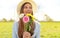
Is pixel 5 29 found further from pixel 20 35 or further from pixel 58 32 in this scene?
pixel 58 32

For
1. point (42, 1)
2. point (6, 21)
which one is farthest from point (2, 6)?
point (42, 1)

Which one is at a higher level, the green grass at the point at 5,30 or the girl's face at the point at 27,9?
the girl's face at the point at 27,9

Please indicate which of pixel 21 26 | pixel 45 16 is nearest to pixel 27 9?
pixel 21 26

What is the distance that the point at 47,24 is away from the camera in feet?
4.53

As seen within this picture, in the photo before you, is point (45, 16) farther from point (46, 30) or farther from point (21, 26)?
point (21, 26)

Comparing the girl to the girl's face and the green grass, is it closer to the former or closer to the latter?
the girl's face

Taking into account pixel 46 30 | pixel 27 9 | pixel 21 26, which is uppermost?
pixel 27 9

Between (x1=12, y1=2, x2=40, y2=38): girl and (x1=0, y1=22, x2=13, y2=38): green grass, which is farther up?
(x1=12, y1=2, x2=40, y2=38): girl

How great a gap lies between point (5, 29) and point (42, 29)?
39cm

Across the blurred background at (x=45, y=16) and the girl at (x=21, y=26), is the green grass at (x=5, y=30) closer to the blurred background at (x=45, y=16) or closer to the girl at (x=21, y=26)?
the blurred background at (x=45, y=16)

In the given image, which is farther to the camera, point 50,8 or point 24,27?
point 50,8

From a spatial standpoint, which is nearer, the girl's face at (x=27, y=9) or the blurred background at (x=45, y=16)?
the girl's face at (x=27, y=9)

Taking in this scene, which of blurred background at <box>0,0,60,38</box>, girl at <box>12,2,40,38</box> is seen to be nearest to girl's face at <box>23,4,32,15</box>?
girl at <box>12,2,40,38</box>

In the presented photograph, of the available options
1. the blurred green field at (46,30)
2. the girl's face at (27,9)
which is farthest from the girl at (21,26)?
the blurred green field at (46,30)
